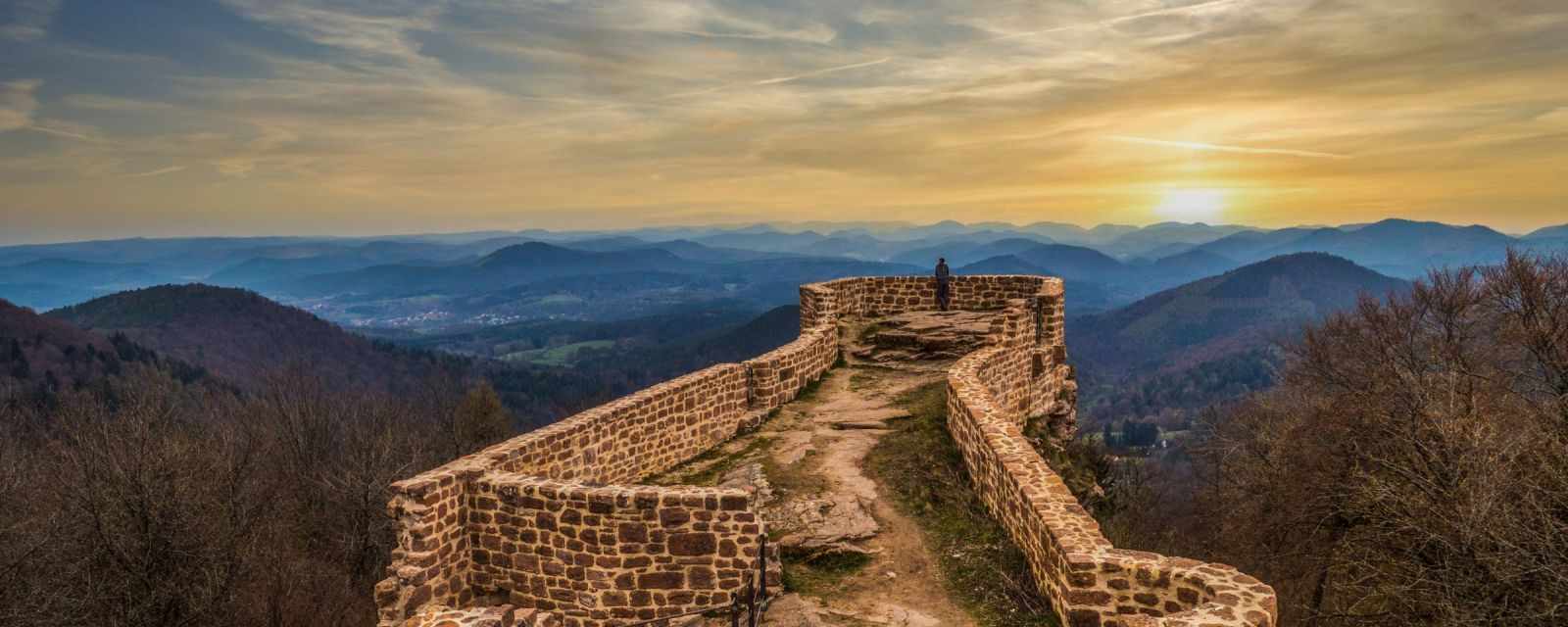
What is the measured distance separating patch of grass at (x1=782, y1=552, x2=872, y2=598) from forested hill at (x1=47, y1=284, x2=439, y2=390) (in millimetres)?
126349

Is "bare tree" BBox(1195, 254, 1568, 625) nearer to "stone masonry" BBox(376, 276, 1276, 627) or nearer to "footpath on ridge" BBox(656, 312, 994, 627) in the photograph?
"stone masonry" BBox(376, 276, 1276, 627)

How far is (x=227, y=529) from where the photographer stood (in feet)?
98.1

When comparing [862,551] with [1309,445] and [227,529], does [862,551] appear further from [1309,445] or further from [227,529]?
[227,529]

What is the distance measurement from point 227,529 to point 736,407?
24.0m

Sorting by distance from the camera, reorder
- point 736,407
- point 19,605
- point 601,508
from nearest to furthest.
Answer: point 601,508, point 736,407, point 19,605

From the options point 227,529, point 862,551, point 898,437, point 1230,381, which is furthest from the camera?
point 1230,381

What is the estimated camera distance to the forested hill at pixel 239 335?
134625mm

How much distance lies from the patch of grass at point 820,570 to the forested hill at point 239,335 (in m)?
126

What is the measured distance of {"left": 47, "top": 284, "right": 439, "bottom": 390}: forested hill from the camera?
134625 mm

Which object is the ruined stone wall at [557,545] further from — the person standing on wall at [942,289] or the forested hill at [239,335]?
the forested hill at [239,335]

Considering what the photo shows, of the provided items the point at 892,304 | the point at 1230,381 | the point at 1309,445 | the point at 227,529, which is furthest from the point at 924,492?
the point at 1230,381

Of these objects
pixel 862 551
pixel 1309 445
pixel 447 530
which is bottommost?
pixel 1309 445

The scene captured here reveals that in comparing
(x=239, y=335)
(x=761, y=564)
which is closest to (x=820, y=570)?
(x=761, y=564)

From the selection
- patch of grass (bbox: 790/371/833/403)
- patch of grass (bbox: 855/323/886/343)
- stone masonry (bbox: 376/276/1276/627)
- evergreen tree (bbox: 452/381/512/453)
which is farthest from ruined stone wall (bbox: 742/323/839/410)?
evergreen tree (bbox: 452/381/512/453)
